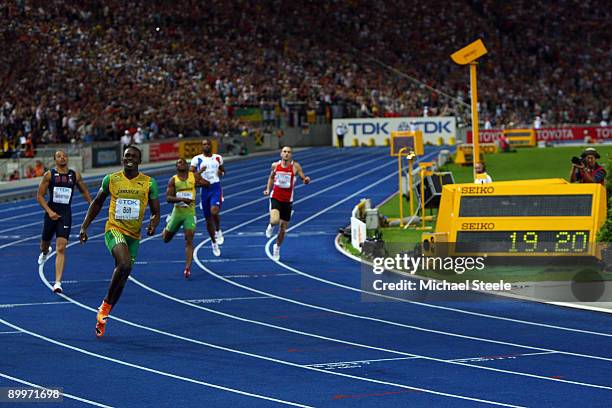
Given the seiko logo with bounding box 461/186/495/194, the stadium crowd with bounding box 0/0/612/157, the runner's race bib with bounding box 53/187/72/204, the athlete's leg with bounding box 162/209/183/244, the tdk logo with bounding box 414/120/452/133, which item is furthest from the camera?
the tdk logo with bounding box 414/120/452/133

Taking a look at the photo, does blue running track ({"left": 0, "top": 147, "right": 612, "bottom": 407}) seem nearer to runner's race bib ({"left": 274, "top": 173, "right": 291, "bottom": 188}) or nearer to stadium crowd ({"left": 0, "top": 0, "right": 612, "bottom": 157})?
runner's race bib ({"left": 274, "top": 173, "right": 291, "bottom": 188})

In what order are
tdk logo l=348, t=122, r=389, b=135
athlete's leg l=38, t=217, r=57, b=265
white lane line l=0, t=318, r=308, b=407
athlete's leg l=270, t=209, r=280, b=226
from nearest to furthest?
white lane line l=0, t=318, r=308, b=407 → athlete's leg l=38, t=217, r=57, b=265 → athlete's leg l=270, t=209, r=280, b=226 → tdk logo l=348, t=122, r=389, b=135

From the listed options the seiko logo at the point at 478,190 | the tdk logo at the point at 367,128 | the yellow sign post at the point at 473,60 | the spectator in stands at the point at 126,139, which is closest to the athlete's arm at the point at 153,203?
the seiko logo at the point at 478,190

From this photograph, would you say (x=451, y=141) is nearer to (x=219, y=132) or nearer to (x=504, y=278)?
(x=219, y=132)

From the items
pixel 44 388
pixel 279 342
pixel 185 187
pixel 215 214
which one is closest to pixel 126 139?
pixel 215 214

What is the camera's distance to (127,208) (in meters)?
12.8

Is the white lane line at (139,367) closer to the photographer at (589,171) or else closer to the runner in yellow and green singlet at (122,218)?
the runner in yellow and green singlet at (122,218)

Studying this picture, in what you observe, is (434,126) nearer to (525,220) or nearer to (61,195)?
(525,220)

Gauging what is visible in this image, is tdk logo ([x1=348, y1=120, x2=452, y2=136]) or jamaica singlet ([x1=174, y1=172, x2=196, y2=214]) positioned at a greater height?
jamaica singlet ([x1=174, y1=172, x2=196, y2=214])

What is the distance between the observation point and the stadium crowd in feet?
158

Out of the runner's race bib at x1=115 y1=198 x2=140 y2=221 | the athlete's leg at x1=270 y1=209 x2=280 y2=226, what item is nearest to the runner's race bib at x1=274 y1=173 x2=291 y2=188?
the athlete's leg at x1=270 y1=209 x2=280 y2=226

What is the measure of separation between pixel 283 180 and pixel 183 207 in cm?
250

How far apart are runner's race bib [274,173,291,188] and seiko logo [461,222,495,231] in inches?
151

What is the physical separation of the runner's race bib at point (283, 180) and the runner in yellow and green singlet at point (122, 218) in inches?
285
